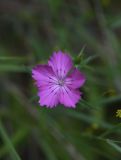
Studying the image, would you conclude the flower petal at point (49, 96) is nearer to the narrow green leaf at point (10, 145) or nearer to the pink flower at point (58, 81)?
the pink flower at point (58, 81)

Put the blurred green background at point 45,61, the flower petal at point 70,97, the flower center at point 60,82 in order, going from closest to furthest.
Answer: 1. the flower petal at point 70,97
2. the flower center at point 60,82
3. the blurred green background at point 45,61

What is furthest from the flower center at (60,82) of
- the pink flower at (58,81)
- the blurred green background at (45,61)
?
the blurred green background at (45,61)

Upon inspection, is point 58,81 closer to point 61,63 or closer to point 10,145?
point 61,63

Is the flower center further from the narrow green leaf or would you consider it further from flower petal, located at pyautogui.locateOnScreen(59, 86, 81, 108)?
the narrow green leaf

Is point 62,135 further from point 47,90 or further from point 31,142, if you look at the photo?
point 47,90

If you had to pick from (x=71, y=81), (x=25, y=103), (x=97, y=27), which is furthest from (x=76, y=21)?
(x=71, y=81)

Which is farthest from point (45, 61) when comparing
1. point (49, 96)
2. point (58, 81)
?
point (49, 96)

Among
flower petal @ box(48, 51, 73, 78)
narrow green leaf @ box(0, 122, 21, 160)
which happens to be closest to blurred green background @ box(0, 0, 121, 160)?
narrow green leaf @ box(0, 122, 21, 160)
